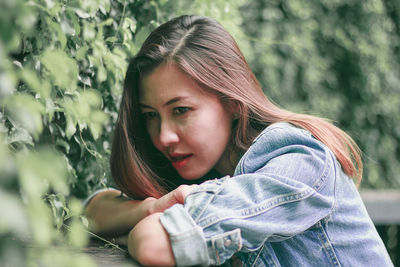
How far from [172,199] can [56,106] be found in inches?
18.7

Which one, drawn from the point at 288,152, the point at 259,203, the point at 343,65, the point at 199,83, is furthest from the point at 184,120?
the point at 343,65

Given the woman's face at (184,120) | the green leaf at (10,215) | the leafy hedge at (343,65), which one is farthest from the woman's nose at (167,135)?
the leafy hedge at (343,65)

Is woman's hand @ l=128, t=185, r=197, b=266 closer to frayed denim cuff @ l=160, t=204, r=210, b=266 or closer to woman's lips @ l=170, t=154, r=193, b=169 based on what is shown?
frayed denim cuff @ l=160, t=204, r=210, b=266

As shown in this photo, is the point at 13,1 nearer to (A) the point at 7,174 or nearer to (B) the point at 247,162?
(A) the point at 7,174

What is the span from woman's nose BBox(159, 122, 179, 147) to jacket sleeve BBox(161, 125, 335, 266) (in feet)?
1.25

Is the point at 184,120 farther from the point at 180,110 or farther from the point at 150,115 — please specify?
the point at 150,115

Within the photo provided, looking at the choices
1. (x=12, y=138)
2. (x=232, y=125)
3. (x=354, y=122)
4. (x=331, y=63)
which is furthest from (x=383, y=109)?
(x=12, y=138)

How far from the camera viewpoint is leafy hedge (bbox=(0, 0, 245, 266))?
0.58 metres

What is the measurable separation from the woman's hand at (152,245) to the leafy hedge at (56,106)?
0.18m

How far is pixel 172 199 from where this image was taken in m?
1.53

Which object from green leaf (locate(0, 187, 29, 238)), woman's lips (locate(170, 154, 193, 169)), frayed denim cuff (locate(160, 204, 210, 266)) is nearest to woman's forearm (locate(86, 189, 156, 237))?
woman's lips (locate(170, 154, 193, 169))

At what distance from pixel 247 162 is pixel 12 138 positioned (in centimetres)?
70

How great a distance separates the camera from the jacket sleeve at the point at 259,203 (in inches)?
45.6

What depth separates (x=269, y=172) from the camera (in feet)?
4.33
